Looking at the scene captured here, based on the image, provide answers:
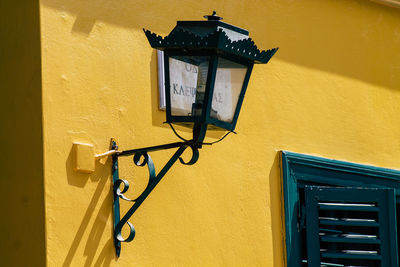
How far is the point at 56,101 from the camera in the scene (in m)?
5.32

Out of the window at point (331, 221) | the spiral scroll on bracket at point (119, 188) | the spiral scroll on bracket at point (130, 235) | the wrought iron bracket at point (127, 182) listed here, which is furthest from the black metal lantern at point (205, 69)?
the window at point (331, 221)

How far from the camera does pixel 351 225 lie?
620 centimetres

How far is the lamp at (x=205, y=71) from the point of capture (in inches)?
194

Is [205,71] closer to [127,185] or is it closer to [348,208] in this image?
[127,185]

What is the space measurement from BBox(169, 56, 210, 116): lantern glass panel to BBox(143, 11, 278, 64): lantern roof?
0.07m

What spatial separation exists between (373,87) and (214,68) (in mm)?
2296

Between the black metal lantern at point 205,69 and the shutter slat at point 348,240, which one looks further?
the shutter slat at point 348,240

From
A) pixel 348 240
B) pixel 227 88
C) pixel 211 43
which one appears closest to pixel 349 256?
pixel 348 240

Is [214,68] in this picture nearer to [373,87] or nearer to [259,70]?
[259,70]

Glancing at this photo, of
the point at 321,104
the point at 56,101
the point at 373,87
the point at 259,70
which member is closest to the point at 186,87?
the point at 56,101

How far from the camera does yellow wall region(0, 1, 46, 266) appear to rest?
521 cm

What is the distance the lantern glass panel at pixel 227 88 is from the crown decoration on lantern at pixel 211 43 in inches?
2.9

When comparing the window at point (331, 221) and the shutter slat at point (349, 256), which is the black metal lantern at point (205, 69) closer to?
the window at point (331, 221)

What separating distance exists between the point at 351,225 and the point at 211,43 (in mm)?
1884
